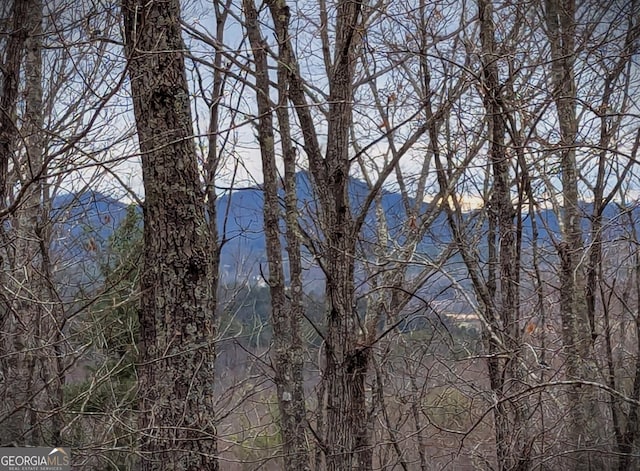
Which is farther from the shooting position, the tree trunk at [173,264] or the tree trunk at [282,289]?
the tree trunk at [282,289]

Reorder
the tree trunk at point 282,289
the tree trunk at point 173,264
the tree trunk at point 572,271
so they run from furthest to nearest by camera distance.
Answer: the tree trunk at point 282,289
the tree trunk at point 572,271
the tree trunk at point 173,264

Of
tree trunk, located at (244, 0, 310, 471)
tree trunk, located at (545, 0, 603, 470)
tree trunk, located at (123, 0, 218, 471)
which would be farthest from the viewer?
tree trunk, located at (244, 0, 310, 471)

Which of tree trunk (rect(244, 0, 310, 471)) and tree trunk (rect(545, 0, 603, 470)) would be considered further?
tree trunk (rect(244, 0, 310, 471))

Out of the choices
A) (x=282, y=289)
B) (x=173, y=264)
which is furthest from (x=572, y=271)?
(x=173, y=264)

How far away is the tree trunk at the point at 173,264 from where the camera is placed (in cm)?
368

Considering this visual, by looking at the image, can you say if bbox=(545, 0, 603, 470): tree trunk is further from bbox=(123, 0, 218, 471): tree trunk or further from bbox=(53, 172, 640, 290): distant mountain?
bbox=(123, 0, 218, 471): tree trunk

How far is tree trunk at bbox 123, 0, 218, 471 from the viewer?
145 inches

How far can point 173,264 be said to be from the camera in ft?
12.1

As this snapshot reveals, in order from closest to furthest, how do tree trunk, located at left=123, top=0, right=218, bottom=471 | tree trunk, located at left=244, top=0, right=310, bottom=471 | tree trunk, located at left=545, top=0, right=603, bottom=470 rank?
tree trunk, located at left=123, top=0, right=218, bottom=471 → tree trunk, located at left=545, top=0, right=603, bottom=470 → tree trunk, located at left=244, top=0, right=310, bottom=471

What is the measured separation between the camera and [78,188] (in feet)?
19.7

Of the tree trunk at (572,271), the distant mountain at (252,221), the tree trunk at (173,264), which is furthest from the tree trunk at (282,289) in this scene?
the tree trunk at (572,271)

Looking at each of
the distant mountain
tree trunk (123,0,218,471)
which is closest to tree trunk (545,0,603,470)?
the distant mountain

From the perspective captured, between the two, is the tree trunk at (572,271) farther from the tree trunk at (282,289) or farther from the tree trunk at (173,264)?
the tree trunk at (173,264)

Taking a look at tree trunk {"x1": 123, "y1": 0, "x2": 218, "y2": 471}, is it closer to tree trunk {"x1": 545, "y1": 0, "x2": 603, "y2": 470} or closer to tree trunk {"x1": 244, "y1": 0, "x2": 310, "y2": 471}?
tree trunk {"x1": 244, "y1": 0, "x2": 310, "y2": 471}
